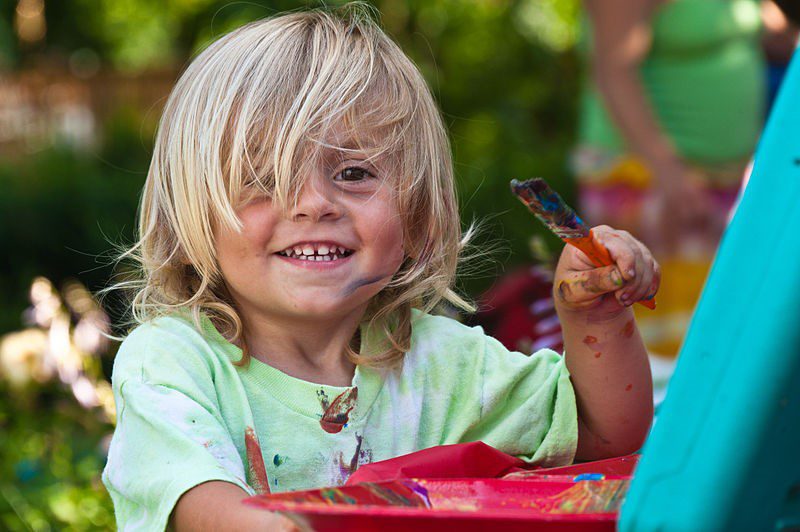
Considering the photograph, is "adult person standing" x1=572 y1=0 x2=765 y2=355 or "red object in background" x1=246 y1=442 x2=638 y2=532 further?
"adult person standing" x1=572 y1=0 x2=765 y2=355

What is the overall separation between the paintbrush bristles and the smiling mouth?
0.42 m

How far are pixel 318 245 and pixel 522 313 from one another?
1.47 metres

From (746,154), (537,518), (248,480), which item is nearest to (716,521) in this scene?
(537,518)

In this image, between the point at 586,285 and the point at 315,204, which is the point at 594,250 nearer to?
the point at 586,285

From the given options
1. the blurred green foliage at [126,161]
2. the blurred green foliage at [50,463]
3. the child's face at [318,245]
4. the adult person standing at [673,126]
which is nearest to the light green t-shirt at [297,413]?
the child's face at [318,245]

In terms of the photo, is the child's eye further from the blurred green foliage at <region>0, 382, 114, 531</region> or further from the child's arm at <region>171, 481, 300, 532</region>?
the blurred green foliage at <region>0, 382, 114, 531</region>

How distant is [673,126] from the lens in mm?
3527

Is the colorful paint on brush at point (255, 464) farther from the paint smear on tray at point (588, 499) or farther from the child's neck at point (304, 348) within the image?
the paint smear on tray at point (588, 499)

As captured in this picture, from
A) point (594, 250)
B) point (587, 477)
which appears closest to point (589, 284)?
point (594, 250)

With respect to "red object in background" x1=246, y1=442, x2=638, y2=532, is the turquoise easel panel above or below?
above

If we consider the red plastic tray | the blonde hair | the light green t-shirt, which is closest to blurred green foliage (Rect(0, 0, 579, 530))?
the blonde hair

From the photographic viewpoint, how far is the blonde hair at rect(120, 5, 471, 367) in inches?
62.1

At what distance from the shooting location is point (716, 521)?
74cm

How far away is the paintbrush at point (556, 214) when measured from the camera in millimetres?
1115
